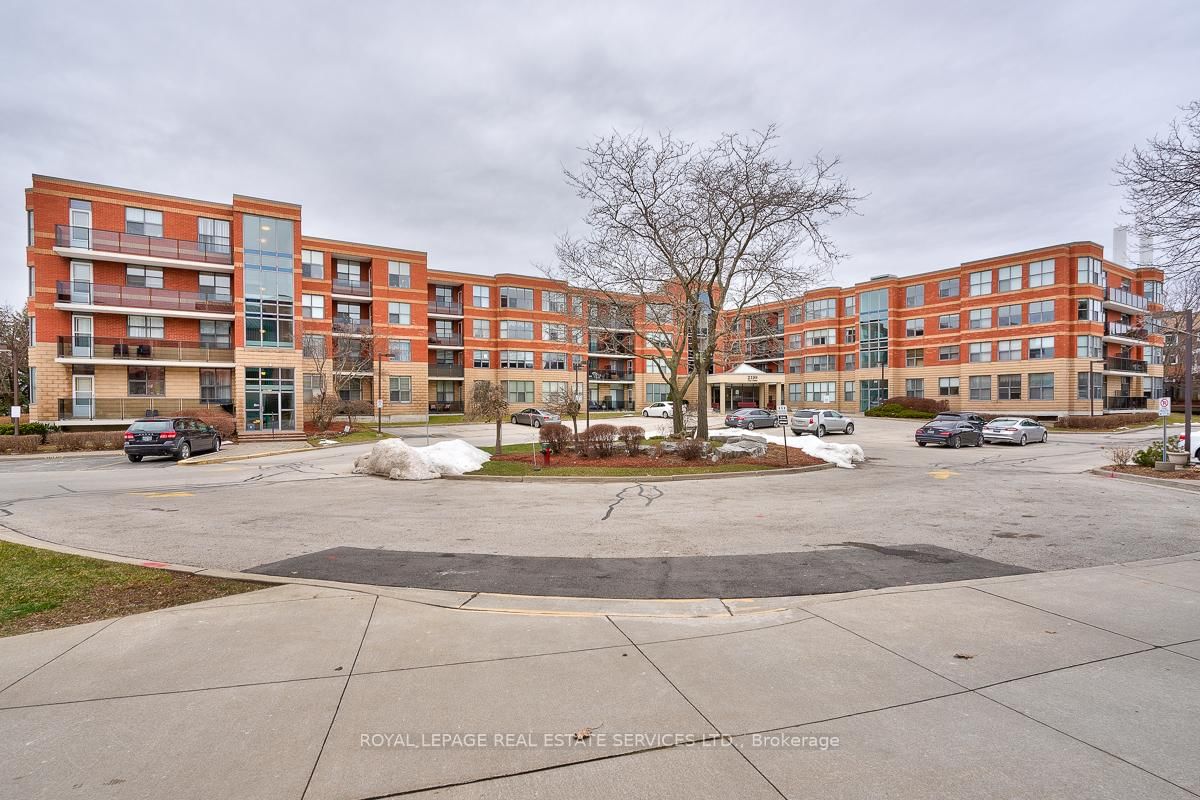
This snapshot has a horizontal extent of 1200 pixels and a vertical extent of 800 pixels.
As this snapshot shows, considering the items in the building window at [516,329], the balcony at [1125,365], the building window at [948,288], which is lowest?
the balcony at [1125,365]

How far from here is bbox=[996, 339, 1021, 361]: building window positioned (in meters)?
51.9

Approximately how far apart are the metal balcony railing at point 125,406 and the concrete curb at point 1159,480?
44227mm

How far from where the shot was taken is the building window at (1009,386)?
5178 cm

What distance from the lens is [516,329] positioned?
60969 mm

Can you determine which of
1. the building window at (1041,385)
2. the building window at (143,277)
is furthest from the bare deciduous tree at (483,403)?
the building window at (1041,385)

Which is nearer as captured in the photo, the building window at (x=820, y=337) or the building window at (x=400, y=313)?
the building window at (x=400, y=313)

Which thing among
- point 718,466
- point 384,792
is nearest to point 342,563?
point 384,792

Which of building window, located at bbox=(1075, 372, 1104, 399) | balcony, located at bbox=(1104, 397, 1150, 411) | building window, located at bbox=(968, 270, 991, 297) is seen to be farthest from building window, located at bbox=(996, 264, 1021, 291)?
balcony, located at bbox=(1104, 397, 1150, 411)

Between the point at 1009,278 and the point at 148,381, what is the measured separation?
227 feet

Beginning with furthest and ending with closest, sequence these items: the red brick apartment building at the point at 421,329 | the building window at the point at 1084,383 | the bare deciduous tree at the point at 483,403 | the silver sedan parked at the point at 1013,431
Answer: the bare deciduous tree at the point at 483,403, the building window at the point at 1084,383, the red brick apartment building at the point at 421,329, the silver sedan parked at the point at 1013,431

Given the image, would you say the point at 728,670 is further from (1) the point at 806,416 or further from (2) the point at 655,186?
(1) the point at 806,416

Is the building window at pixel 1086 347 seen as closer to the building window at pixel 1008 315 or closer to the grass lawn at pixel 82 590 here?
the building window at pixel 1008 315

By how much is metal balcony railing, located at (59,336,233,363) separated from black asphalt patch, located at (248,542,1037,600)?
3758 centimetres

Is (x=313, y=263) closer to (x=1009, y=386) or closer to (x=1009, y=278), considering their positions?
(x=1009, y=278)
